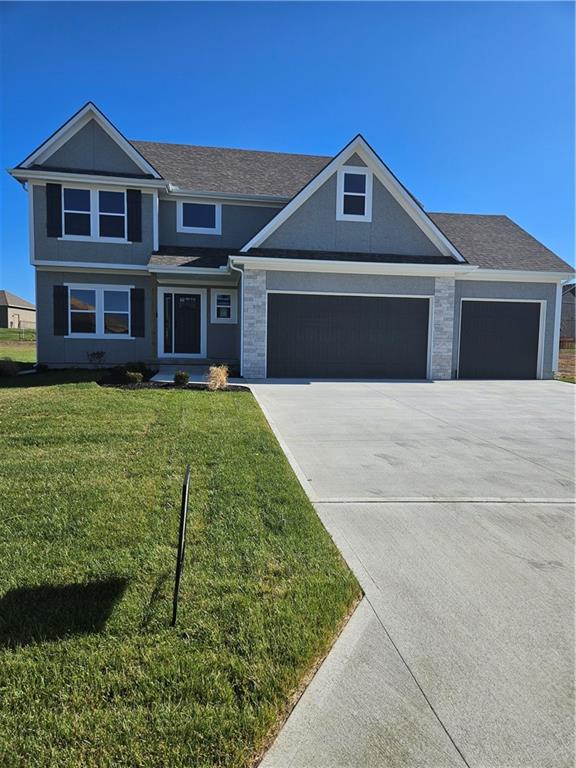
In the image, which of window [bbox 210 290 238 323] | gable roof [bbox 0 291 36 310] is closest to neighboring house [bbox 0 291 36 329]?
gable roof [bbox 0 291 36 310]

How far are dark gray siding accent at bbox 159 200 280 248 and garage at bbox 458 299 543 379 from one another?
7709mm

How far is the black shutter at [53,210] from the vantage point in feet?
52.1

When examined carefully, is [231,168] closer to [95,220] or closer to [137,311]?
[95,220]

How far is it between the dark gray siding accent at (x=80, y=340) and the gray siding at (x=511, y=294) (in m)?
10.1

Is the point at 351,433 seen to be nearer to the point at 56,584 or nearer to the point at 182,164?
the point at 56,584

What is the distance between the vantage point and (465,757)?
212cm

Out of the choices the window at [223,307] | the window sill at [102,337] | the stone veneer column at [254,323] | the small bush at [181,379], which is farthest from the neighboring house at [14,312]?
the small bush at [181,379]

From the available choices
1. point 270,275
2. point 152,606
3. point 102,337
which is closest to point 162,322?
point 102,337

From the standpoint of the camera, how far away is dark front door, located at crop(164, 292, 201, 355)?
1742 cm

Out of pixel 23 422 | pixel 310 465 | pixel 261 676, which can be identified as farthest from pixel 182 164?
pixel 261 676

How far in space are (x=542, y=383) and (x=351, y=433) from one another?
426 inches

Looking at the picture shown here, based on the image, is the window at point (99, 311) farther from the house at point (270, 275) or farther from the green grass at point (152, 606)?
the green grass at point (152, 606)

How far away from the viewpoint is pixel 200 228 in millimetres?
17750

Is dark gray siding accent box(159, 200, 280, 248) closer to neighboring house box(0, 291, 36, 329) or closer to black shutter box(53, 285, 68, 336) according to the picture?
black shutter box(53, 285, 68, 336)
